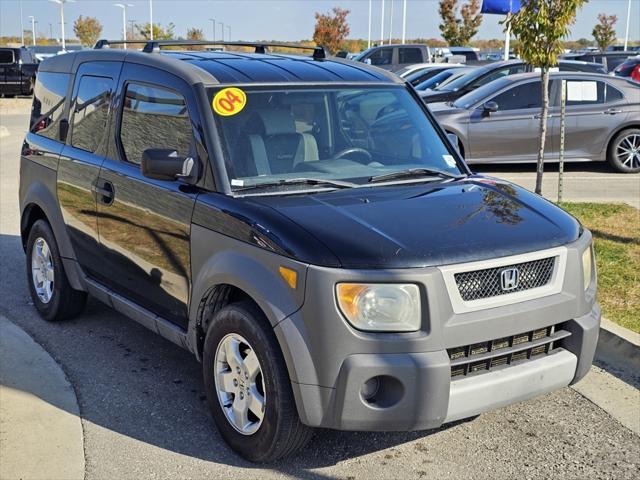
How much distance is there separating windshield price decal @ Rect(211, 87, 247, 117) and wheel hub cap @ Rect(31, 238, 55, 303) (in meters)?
2.21

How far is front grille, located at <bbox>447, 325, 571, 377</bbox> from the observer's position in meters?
3.76

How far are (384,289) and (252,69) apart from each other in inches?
75.5

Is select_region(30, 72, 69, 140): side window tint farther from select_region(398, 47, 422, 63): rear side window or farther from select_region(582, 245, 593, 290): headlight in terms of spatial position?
select_region(398, 47, 422, 63): rear side window

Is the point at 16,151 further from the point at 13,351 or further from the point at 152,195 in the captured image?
the point at 152,195

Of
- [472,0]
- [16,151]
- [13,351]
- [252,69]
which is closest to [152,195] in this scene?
[252,69]

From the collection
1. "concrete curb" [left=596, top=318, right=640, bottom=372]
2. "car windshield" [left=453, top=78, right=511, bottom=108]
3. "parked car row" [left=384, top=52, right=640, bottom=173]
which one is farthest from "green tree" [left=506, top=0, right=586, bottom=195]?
"concrete curb" [left=596, top=318, right=640, bottom=372]

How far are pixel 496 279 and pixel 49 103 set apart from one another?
3.98 metres

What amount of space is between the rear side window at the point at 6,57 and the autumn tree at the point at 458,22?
86.4ft

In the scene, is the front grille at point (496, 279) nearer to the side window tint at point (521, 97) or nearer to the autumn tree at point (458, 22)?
the side window tint at point (521, 97)

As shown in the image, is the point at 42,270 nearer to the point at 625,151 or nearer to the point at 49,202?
the point at 49,202

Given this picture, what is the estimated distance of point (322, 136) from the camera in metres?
4.87

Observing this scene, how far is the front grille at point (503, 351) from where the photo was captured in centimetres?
376

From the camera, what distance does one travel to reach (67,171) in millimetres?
5789

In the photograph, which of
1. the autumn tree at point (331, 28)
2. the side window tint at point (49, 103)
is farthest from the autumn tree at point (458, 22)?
the side window tint at point (49, 103)
